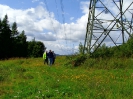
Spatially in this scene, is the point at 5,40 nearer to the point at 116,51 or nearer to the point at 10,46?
the point at 10,46

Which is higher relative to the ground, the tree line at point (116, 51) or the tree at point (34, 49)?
the tree at point (34, 49)

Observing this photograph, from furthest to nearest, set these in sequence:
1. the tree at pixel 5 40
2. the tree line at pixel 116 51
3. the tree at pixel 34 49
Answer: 1. the tree at pixel 34 49
2. the tree at pixel 5 40
3. the tree line at pixel 116 51

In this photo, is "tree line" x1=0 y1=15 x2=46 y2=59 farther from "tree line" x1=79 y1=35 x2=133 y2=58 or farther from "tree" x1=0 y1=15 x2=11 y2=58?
"tree line" x1=79 y1=35 x2=133 y2=58

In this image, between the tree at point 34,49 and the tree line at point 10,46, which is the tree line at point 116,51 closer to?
the tree line at point 10,46

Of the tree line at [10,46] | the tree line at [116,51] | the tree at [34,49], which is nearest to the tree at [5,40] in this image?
the tree line at [10,46]

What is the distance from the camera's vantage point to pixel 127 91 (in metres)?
9.67

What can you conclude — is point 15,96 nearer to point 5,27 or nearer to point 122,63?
point 122,63

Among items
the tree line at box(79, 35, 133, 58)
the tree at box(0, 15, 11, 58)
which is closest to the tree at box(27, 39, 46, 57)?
the tree at box(0, 15, 11, 58)

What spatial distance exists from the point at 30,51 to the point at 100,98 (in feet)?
269

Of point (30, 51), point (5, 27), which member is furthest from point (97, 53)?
point (30, 51)

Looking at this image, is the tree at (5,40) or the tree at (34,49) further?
the tree at (34,49)

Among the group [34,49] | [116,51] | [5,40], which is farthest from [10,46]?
[116,51]

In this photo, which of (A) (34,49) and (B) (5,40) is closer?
(B) (5,40)

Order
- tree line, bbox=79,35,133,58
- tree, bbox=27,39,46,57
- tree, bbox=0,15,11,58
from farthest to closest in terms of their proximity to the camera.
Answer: tree, bbox=27,39,46,57
tree, bbox=0,15,11,58
tree line, bbox=79,35,133,58
